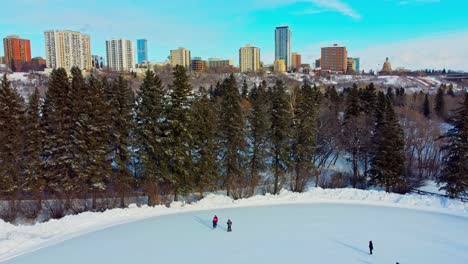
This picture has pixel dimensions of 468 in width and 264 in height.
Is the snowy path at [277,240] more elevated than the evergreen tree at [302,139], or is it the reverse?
the evergreen tree at [302,139]

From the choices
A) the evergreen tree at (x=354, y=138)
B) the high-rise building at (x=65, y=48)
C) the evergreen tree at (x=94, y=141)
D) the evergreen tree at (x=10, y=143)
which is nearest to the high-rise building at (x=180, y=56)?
the high-rise building at (x=65, y=48)

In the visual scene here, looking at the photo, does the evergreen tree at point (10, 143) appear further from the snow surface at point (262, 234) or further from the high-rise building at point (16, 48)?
the high-rise building at point (16, 48)

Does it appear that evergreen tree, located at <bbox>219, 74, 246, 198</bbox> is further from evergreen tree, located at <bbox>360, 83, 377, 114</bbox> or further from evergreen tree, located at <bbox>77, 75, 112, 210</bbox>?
evergreen tree, located at <bbox>360, 83, 377, 114</bbox>

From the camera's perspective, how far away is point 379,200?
2367cm

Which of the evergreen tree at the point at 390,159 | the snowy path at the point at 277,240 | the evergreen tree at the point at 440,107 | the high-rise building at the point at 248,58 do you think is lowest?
the snowy path at the point at 277,240

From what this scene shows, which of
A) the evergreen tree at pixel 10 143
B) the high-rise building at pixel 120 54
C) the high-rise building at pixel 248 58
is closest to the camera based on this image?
the evergreen tree at pixel 10 143

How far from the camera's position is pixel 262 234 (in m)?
17.7

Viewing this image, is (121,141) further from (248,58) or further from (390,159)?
(248,58)

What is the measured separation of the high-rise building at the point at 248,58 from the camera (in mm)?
186375

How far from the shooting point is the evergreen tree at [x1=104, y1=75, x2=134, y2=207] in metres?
23.1

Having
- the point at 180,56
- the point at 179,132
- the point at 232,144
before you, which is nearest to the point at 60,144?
the point at 179,132

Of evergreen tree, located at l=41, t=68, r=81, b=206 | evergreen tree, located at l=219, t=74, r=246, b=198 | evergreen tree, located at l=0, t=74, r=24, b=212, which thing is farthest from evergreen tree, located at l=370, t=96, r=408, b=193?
evergreen tree, located at l=0, t=74, r=24, b=212

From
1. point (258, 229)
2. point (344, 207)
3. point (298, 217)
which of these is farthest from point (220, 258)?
point (344, 207)

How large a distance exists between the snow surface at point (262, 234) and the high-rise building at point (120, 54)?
172 m
